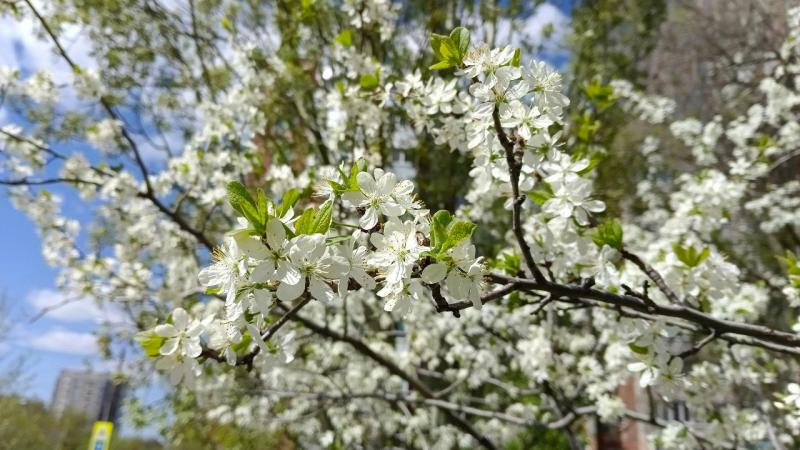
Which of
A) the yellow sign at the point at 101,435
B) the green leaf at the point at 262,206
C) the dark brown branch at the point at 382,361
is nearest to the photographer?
the green leaf at the point at 262,206

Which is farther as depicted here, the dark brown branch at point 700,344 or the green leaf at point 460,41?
the dark brown branch at point 700,344

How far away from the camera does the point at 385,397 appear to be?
436 centimetres

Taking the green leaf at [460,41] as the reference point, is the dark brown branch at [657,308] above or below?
below

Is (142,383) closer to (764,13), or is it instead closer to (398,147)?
(398,147)

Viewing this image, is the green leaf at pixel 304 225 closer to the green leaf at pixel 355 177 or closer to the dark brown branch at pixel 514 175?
the green leaf at pixel 355 177

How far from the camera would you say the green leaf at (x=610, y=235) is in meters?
1.82

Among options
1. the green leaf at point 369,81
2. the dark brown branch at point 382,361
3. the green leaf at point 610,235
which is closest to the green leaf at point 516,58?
the green leaf at point 610,235

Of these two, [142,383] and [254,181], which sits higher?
[254,181]

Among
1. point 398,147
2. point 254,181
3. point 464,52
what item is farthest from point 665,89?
point 464,52

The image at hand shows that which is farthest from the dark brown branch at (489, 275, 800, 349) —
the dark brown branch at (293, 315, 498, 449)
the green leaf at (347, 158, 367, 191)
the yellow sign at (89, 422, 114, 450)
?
the yellow sign at (89, 422, 114, 450)

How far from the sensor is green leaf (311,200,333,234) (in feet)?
3.81

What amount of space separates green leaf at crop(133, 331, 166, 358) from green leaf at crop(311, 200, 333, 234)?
28.3 inches

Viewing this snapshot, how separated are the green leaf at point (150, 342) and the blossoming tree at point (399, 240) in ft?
0.04

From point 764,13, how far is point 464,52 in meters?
8.37
